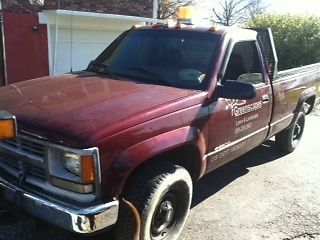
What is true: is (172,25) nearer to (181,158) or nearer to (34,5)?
(181,158)

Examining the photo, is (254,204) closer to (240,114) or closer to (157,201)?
(240,114)

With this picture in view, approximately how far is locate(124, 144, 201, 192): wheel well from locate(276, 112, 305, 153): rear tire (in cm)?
275

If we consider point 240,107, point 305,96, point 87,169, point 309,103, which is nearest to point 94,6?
point 309,103

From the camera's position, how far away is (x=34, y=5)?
10.4m

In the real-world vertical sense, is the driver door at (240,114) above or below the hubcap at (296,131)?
above

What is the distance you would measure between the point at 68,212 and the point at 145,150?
2.25 ft

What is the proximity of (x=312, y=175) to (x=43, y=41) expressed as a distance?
24.2 ft

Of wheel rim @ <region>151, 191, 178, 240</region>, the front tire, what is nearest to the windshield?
the front tire

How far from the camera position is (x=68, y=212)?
2.87 m

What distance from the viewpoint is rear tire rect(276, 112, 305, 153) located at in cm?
633

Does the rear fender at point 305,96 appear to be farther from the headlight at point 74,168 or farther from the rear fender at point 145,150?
the headlight at point 74,168

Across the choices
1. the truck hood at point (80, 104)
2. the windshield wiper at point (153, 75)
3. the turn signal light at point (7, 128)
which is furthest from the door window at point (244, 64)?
the turn signal light at point (7, 128)

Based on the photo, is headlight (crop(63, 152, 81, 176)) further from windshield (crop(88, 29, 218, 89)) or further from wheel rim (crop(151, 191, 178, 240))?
windshield (crop(88, 29, 218, 89))

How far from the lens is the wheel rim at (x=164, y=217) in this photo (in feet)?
11.5
